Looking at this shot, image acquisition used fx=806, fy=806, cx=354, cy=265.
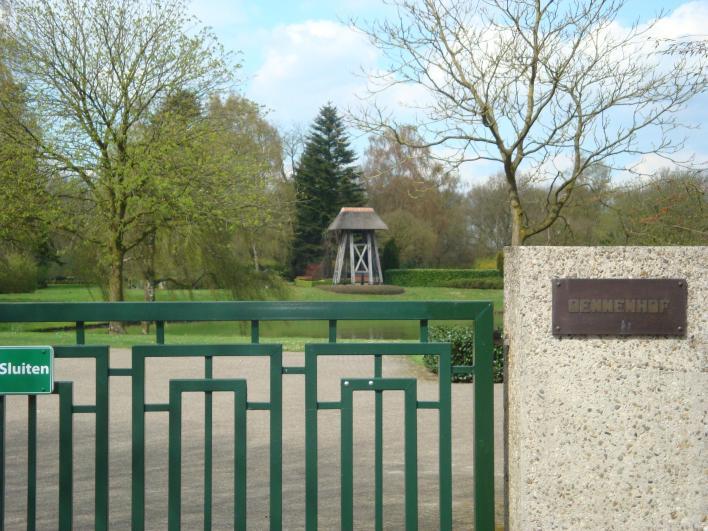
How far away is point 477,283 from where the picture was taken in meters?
43.2

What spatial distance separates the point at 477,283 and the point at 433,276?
11.0 ft

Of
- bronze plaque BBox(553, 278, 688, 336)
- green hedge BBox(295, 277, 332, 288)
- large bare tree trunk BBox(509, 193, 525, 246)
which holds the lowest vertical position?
green hedge BBox(295, 277, 332, 288)

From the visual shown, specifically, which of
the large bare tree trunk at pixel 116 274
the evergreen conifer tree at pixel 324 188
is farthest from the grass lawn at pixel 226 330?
the evergreen conifer tree at pixel 324 188

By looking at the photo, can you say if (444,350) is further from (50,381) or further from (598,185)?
(598,185)

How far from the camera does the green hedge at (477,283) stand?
4267cm

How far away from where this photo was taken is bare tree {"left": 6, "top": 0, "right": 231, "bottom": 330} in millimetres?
18984

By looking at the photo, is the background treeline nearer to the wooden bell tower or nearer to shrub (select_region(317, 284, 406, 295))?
shrub (select_region(317, 284, 406, 295))

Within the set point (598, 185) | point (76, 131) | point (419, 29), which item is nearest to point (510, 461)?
point (419, 29)

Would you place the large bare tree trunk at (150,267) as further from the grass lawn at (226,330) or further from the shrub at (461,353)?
the shrub at (461,353)

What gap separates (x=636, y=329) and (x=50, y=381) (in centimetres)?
229

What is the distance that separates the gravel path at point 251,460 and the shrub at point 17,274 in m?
14.8

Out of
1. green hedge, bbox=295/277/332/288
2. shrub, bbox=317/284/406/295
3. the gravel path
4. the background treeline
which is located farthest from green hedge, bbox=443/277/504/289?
the gravel path

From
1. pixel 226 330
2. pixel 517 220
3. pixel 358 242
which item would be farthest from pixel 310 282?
pixel 517 220

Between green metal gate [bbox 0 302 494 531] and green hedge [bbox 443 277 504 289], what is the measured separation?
39.5 meters
